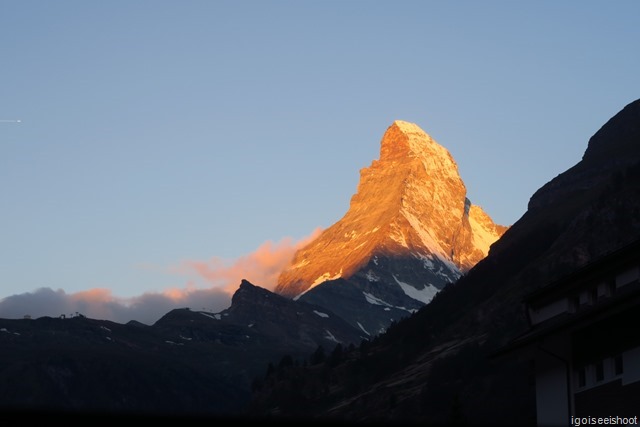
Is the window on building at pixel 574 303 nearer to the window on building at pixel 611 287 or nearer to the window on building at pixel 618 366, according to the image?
the window on building at pixel 611 287

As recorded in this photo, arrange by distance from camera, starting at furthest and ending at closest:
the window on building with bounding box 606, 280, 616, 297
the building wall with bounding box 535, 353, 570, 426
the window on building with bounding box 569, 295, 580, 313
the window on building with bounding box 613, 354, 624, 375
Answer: the window on building with bounding box 569, 295, 580, 313 → the window on building with bounding box 606, 280, 616, 297 → the building wall with bounding box 535, 353, 570, 426 → the window on building with bounding box 613, 354, 624, 375

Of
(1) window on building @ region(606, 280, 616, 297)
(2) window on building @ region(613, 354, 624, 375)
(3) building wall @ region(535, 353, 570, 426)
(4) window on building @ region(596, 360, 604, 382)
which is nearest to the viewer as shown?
(2) window on building @ region(613, 354, 624, 375)

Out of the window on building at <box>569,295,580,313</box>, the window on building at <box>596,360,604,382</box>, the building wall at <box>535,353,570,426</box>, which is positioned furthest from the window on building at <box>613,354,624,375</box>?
the window on building at <box>569,295,580,313</box>

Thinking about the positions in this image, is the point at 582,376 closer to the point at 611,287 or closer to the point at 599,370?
the point at 599,370

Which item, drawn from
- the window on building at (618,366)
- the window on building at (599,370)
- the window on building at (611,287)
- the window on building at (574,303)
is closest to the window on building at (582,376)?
the window on building at (599,370)

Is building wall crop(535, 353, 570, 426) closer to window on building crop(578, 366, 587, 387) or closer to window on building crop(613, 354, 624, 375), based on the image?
window on building crop(578, 366, 587, 387)

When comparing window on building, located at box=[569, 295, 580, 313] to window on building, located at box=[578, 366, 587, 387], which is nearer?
window on building, located at box=[578, 366, 587, 387]

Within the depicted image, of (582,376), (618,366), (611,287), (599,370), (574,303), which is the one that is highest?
(574,303)

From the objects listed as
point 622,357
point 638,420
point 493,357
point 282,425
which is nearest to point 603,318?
point 622,357

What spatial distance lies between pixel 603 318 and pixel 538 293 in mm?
7926

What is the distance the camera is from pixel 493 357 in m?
41.4

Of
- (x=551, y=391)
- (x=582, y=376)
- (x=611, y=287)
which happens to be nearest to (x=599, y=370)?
(x=582, y=376)

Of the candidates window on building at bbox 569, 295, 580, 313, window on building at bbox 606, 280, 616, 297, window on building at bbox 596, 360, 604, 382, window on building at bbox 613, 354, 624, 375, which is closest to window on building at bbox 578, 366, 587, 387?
window on building at bbox 596, 360, 604, 382

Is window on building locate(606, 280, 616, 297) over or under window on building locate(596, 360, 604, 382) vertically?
over
